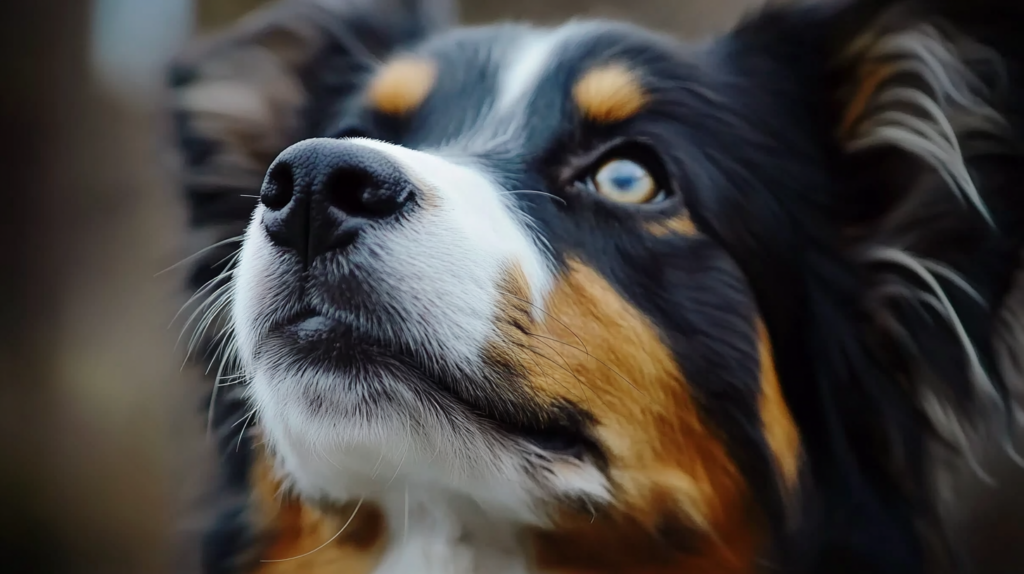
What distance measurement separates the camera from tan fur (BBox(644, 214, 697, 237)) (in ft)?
2.54

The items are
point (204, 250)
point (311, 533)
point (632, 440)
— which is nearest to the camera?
point (632, 440)

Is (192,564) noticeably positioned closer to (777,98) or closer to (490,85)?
(490,85)

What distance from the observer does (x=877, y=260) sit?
81cm

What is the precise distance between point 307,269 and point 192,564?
1.72 feet

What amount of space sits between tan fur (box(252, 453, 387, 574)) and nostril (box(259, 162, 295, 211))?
29cm

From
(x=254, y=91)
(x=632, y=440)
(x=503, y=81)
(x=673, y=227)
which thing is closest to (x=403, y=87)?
(x=503, y=81)

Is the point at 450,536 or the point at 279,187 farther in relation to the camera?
the point at 450,536

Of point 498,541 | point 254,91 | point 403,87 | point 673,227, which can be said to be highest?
point 254,91

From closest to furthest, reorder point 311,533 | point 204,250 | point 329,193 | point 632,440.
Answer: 1. point 329,193
2. point 632,440
3. point 311,533
4. point 204,250

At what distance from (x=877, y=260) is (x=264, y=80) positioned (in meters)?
0.74

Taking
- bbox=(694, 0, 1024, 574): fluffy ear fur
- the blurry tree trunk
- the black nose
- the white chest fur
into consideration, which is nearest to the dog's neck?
the white chest fur

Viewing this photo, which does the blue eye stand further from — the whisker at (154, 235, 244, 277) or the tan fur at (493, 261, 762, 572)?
the whisker at (154, 235, 244, 277)

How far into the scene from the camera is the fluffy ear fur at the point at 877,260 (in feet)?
2.55

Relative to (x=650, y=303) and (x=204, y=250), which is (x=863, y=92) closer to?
(x=650, y=303)
